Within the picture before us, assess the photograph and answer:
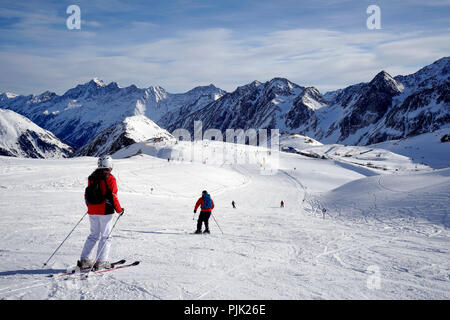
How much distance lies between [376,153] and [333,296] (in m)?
94.9

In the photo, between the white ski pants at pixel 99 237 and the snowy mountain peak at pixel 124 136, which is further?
the snowy mountain peak at pixel 124 136

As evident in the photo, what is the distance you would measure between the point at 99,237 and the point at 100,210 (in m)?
0.69

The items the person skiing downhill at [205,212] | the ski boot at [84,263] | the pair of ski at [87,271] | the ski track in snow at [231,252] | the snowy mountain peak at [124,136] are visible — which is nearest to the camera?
the ski track in snow at [231,252]

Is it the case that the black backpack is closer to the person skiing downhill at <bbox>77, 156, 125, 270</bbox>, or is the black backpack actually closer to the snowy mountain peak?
the person skiing downhill at <bbox>77, 156, 125, 270</bbox>

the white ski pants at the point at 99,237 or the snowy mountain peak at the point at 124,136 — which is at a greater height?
the snowy mountain peak at the point at 124,136

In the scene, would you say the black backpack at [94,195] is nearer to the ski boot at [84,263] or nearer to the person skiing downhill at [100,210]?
the person skiing downhill at [100,210]

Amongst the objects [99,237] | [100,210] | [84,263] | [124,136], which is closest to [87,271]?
[84,263]

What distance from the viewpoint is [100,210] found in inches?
282

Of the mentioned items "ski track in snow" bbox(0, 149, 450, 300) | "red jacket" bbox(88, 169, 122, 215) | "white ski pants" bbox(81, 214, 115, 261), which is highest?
"red jacket" bbox(88, 169, 122, 215)

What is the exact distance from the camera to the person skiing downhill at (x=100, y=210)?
7105 millimetres

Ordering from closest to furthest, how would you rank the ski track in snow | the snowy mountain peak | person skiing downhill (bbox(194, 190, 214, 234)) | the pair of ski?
the ski track in snow < the pair of ski < person skiing downhill (bbox(194, 190, 214, 234)) < the snowy mountain peak

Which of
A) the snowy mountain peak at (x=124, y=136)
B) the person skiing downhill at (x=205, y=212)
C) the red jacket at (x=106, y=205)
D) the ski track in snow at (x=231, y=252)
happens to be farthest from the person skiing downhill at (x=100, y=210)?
the snowy mountain peak at (x=124, y=136)

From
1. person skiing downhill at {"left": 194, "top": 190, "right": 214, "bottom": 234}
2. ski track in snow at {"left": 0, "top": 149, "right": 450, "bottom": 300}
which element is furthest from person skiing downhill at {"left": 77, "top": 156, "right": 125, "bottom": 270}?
person skiing downhill at {"left": 194, "top": 190, "right": 214, "bottom": 234}

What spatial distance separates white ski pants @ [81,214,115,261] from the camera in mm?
7145
